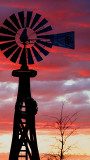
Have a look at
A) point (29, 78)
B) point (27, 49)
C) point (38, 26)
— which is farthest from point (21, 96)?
point (38, 26)

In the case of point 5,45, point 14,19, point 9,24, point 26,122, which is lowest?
point 26,122

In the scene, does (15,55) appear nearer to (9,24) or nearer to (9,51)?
(9,51)

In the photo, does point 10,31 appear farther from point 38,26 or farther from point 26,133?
point 26,133

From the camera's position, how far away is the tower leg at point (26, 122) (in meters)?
32.0

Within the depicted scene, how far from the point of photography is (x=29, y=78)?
107ft

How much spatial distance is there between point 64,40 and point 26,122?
7508mm

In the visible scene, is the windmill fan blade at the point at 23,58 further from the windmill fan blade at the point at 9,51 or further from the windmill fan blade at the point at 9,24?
the windmill fan blade at the point at 9,24

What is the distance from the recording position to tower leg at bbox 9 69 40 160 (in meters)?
32.0

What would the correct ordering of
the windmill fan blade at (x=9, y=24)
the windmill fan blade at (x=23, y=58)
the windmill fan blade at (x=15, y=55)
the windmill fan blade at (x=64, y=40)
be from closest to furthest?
the windmill fan blade at (x=64, y=40), the windmill fan blade at (x=9, y=24), the windmill fan blade at (x=15, y=55), the windmill fan blade at (x=23, y=58)

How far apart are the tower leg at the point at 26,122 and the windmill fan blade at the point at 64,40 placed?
3.51 m

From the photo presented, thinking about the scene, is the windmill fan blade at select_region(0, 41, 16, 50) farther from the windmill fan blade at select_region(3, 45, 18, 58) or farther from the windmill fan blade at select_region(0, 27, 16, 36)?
the windmill fan blade at select_region(0, 27, 16, 36)

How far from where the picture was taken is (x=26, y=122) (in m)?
32.5

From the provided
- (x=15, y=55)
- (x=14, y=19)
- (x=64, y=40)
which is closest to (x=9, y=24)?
(x=14, y=19)

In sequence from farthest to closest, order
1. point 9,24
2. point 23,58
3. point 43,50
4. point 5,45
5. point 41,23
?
point 23,58 < point 5,45 < point 43,50 < point 9,24 < point 41,23
